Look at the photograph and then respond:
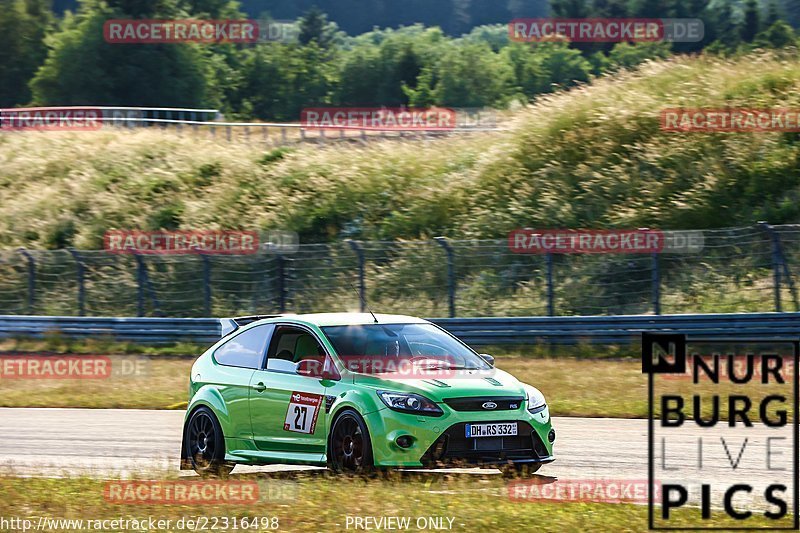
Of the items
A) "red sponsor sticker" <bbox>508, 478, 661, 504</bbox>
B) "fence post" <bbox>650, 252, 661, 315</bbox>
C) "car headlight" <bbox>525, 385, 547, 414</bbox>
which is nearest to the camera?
"red sponsor sticker" <bbox>508, 478, 661, 504</bbox>

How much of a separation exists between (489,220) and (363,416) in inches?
774

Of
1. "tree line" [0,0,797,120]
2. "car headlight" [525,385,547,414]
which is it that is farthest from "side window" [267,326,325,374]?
"tree line" [0,0,797,120]

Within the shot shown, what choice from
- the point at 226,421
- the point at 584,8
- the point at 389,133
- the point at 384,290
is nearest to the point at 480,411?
the point at 226,421

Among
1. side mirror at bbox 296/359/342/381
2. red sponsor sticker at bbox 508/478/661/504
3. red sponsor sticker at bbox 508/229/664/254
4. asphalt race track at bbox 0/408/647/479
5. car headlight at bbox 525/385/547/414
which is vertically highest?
red sponsor sticker at bbox 508/229/664/254

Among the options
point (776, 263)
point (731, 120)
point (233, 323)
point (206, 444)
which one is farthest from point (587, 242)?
point (206, 444)

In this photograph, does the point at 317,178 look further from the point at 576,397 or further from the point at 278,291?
the point at 576,397

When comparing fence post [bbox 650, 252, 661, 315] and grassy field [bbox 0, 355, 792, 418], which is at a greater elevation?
fence post [bbox 650, 252, 661, 315]

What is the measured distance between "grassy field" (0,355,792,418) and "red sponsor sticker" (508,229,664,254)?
3750 mm

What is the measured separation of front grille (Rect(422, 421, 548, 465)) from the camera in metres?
9.14

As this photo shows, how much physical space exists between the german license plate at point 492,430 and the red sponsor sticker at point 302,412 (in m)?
1.35

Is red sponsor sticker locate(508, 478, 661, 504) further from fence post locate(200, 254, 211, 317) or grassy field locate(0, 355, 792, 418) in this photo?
fence post locate(200, 254, 211, 317)

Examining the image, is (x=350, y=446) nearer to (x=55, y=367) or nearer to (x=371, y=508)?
(x=371, y=508)

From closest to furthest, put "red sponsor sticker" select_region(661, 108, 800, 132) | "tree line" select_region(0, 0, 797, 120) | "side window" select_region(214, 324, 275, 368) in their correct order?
"side window" select_region(214, 324, 275, 368)
"red sponsor sticker" select_region(661, 108, 800, 132)
"tree line" select_region(0, 0, 797, 120)

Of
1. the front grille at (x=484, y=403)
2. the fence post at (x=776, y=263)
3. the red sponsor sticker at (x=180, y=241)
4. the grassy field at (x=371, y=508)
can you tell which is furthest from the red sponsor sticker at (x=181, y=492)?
the red sponsor sticker at (x=180, y=241)
